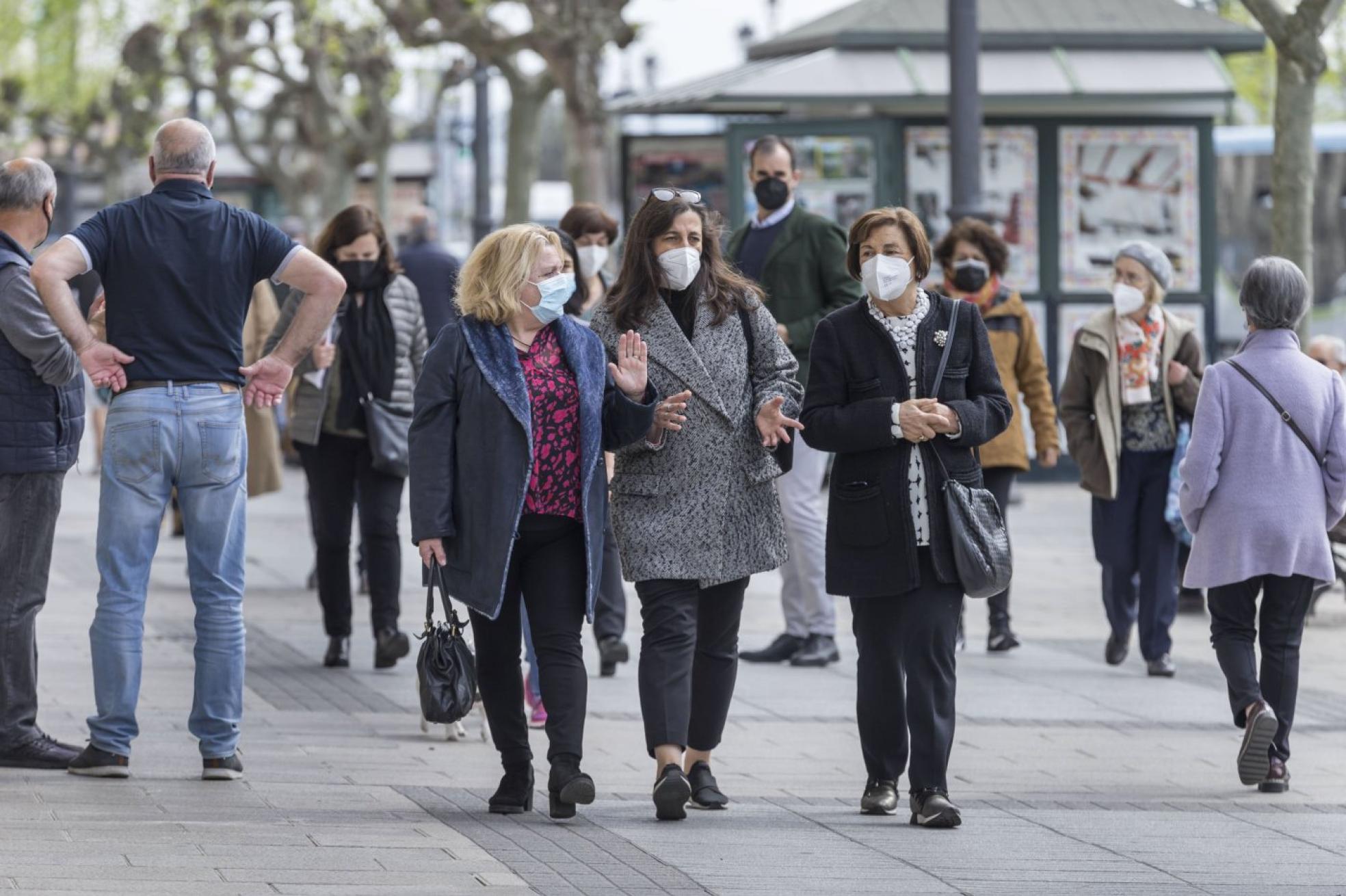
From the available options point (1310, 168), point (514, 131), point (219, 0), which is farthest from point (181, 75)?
point (1310, 168)

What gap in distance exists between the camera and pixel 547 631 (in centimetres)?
671

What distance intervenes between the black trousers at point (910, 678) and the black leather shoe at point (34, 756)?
2.41 meters

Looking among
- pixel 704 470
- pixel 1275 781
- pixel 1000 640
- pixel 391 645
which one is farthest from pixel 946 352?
pixel 1000 640

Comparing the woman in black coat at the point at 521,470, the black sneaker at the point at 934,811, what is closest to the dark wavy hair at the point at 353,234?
the woman in black coat at the point at 521,470

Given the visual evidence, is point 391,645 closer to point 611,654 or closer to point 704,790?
point 611,654

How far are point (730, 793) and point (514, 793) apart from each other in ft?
2.66

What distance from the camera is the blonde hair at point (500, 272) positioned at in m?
6.68

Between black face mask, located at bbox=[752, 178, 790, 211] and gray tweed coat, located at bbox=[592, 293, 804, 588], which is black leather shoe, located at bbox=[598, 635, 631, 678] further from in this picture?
gray tweed coat, located at bbox=[592, 293, 804, 588]

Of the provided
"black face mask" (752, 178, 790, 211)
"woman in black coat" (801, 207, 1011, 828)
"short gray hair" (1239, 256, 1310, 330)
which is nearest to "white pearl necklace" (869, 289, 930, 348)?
"woman in black coat" (801, 207, 1011, 828)

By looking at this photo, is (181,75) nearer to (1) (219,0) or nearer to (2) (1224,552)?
(1) (219,0)

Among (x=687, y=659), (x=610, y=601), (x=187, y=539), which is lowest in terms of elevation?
(x=610, y=601)

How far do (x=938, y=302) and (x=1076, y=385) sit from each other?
11.1 feet

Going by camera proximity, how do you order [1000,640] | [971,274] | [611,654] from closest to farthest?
[611,654] < [971,274] < [1000,640]

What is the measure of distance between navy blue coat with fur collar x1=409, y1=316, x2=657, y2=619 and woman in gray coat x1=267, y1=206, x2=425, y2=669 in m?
2.92
